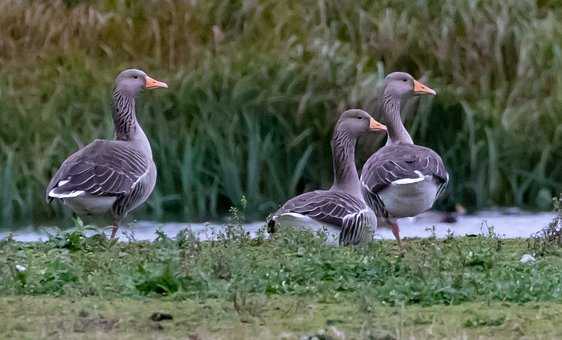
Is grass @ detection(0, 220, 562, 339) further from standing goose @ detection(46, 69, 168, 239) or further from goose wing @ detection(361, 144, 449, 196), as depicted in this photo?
goose wing @ detection(361, 144, 449, 196)

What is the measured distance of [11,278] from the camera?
8.69 meters

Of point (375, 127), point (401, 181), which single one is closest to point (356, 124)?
point (375, 127)

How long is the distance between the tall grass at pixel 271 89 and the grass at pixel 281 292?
482 cm

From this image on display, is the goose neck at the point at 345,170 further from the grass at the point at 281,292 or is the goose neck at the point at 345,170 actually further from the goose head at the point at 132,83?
the grass at the point at 281,292

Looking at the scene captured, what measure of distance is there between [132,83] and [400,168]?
2.94 m

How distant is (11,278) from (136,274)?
0.78 meters

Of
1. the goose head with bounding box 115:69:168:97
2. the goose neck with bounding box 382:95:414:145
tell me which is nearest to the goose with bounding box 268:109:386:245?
the goose neck with bounding box 382:95:414:145

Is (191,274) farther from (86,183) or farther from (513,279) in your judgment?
(86,183)

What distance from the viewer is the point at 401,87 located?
45.5 feet

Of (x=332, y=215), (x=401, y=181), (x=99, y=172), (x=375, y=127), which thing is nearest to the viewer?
(x=332, y=215)

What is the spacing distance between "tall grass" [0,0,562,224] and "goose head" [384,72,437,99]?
1014 millimetres

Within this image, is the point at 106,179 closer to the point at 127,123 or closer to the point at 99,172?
the point at 99,172

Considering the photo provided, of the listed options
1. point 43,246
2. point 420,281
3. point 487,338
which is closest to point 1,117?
point 43,246

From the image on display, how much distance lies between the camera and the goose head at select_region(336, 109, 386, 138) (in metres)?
12.7
